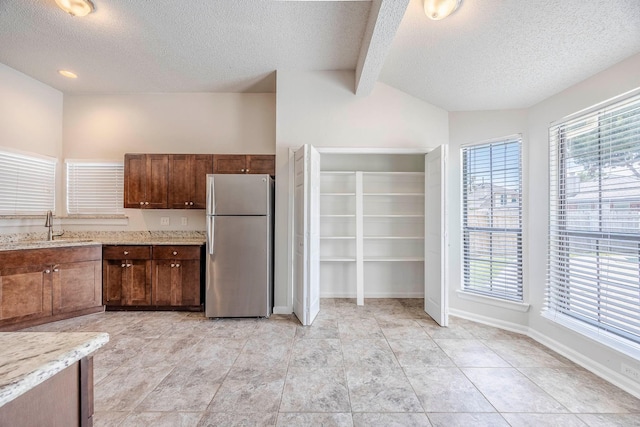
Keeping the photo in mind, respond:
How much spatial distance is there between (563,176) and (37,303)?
5.61 metres

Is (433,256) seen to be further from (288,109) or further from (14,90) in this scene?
(14,90)

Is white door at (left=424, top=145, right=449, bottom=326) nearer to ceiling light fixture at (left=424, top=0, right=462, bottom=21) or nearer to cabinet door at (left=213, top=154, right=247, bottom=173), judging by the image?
ceiling light fixture at (left=424, top=0, right=462, bottom=21)

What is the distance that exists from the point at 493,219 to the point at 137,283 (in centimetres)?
442

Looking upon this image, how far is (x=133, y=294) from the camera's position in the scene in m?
3.39

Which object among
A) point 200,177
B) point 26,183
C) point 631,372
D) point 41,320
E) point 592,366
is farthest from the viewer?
point 200,177

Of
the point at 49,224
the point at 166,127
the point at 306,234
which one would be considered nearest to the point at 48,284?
the point at 49,224

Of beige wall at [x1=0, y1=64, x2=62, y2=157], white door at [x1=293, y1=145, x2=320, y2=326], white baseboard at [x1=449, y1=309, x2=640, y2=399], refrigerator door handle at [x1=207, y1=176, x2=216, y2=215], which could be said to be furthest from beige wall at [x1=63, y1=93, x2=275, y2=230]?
white baseboard at [x1=449, y1=309, x2=640, y2=399]

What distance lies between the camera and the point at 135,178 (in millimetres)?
3641

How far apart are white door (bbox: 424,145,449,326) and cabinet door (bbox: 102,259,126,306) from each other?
3853 mm

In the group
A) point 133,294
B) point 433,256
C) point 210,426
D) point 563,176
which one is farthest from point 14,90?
point 563,176

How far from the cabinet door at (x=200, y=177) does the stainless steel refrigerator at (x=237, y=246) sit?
0.55m

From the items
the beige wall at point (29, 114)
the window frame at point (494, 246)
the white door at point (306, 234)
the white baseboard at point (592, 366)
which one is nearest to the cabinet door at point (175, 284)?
the white door at point (306, 234)

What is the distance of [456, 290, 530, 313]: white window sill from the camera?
294 cm

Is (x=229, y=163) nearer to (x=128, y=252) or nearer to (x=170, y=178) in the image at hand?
(x=170, y=178)
